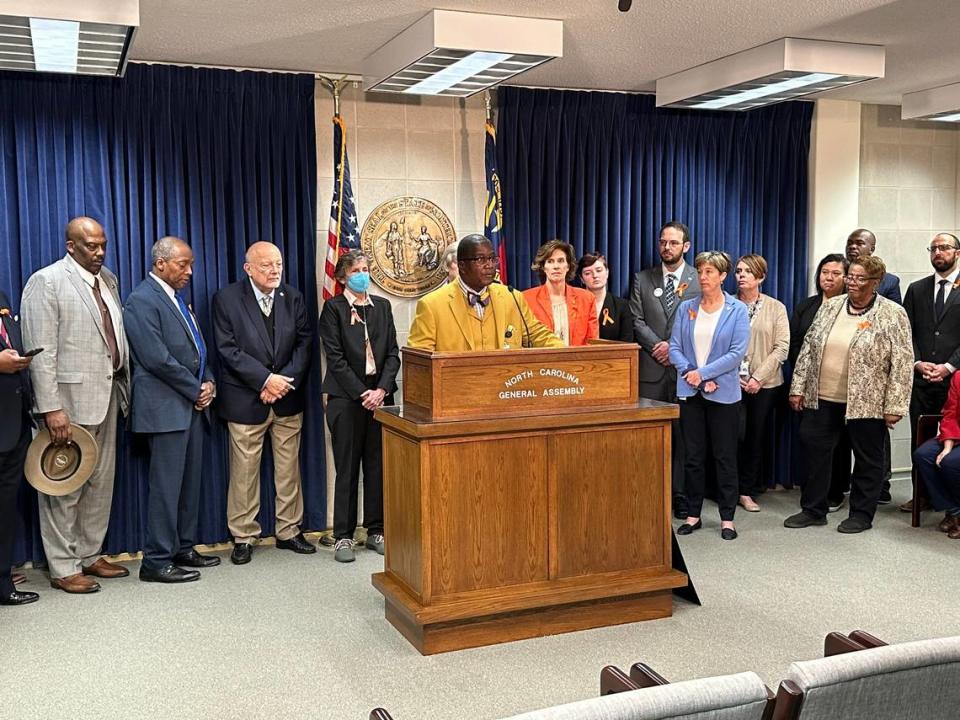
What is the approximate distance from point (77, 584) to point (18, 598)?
0.95ft

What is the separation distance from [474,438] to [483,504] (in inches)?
11.2

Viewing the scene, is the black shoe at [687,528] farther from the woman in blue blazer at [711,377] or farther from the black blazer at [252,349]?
the black blazer at [252,349]

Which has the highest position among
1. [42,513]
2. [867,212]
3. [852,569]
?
[867,212]

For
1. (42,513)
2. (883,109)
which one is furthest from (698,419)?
(42,513)

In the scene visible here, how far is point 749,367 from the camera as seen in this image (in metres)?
6.80

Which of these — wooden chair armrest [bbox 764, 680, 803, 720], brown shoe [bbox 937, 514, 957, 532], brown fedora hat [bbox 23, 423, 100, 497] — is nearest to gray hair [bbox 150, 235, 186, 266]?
brown fedora hat [bbox 23, 423, 100, 497]

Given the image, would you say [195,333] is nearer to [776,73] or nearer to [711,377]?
[711,377]

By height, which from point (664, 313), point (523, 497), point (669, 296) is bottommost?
point (523, 497)

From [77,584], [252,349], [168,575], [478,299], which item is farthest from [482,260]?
[77,584]

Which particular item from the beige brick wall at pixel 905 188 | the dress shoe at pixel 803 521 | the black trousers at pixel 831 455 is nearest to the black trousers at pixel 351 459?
the dress shoe at pixel 803 521

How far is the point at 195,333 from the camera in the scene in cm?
546

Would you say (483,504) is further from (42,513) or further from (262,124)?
(262,124)

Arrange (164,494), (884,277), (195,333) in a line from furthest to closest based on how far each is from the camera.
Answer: (884,277)
(195,333)
(164,494)

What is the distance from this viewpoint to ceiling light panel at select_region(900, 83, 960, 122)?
679 centimetres
